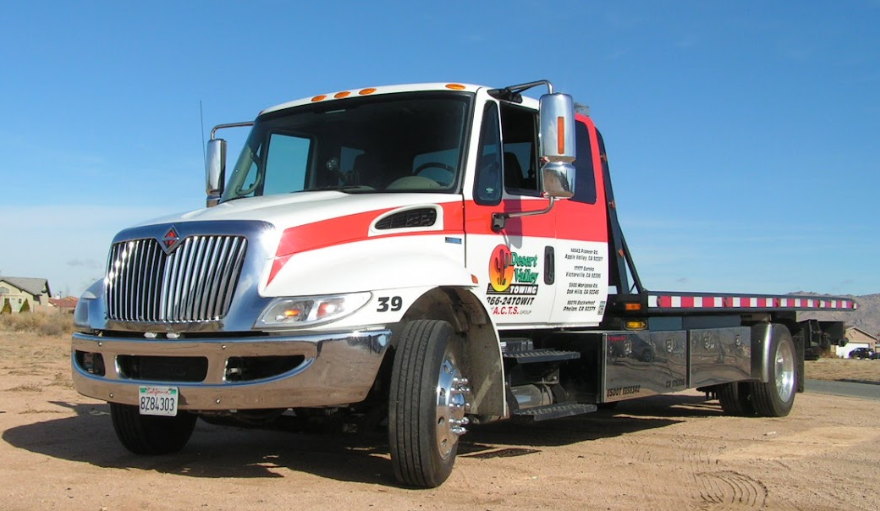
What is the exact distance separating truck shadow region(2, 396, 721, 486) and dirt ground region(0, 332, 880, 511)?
16 millimetres

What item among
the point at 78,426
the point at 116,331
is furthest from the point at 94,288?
the point at 78,426

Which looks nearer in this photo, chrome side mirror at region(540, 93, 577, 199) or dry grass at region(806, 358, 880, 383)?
chrome side mirror at region(540, 93, 577, 199)

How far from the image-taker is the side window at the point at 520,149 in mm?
7043

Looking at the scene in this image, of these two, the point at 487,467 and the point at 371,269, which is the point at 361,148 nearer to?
the point at 371,269

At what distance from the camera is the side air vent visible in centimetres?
598

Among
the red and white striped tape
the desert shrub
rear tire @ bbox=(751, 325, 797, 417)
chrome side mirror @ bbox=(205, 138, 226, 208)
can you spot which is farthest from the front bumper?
the desert shrub

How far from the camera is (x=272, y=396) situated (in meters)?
5.34

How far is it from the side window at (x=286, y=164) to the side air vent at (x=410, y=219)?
1.27 m

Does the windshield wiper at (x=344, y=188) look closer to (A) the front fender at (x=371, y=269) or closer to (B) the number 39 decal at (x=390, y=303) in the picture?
(A) the front fender at (x=371, y=269)

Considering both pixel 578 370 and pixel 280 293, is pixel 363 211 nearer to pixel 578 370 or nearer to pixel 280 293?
pixel 280 293

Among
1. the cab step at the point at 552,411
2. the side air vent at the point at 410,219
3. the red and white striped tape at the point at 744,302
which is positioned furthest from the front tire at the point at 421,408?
the red and white striped tape at the point at 744,302

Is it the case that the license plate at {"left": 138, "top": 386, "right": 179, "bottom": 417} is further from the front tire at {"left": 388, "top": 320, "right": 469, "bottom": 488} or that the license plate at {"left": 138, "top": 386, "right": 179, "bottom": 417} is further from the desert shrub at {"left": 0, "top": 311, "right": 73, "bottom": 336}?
the desert shrub at {"left": 0, "top": 311, "right": 73, "bottom": 336}

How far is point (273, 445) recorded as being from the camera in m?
7.75

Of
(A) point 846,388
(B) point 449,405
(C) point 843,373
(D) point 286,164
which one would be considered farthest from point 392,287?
(C) point 843,373
